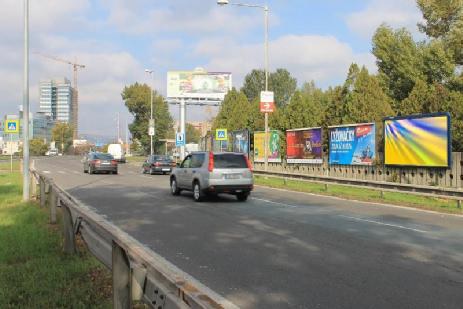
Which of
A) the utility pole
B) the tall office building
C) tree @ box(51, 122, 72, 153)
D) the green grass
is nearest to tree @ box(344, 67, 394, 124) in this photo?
the utility pole

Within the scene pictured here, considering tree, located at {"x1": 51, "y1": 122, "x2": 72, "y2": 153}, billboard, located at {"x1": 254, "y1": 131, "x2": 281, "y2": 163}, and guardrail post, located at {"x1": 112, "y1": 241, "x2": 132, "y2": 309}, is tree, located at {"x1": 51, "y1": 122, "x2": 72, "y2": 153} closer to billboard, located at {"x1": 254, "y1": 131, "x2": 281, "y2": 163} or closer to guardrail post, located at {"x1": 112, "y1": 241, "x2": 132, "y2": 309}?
billboard, located at {"x1": 254, "y1": 131, "x2": 281, "y2": 163}

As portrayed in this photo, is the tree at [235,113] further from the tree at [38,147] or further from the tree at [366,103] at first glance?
the tree at [38,147]

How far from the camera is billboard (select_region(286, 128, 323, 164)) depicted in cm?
2922

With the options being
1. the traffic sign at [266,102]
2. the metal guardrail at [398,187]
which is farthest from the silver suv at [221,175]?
the traffic sign at [266,102]

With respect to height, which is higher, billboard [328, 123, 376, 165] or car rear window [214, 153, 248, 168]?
billboard [328, 123, 376, 165]

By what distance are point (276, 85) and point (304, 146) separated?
6794cm

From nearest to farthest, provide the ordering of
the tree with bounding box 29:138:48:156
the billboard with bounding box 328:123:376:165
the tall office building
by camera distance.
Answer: the billboard with bounding box 328:123:376:165
the tree with bounding box 29:138:48:156
the tall office building

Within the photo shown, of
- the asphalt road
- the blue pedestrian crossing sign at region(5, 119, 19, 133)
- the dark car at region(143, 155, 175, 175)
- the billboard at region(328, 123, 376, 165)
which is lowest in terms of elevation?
the asphalt road

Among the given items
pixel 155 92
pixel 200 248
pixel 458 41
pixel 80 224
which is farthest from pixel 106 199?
pixel 155 92

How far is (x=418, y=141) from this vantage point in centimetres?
2150

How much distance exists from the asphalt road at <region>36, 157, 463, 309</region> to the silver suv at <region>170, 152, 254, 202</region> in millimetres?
1261

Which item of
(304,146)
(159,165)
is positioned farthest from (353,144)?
(159,165)

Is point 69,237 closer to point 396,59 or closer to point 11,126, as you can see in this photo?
point 11,126

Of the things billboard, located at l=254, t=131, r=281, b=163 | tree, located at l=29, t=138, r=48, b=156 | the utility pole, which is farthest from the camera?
tree, located at l=29, t=138, r=48, b=156
